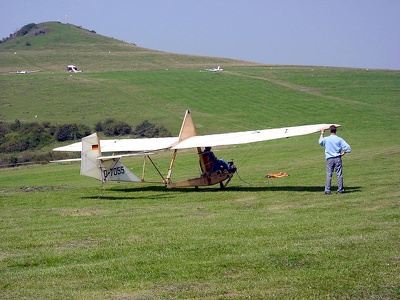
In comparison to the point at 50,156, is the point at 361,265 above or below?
above

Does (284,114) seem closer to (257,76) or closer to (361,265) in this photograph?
(257,76)

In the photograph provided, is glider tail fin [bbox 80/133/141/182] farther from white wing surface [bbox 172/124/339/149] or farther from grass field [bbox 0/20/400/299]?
white wing surface [bbox 172/124/339/149]

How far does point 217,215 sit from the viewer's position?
1470 cm

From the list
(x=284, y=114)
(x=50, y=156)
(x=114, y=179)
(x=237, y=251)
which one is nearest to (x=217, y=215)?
(x=237, y=251)

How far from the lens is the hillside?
310ft

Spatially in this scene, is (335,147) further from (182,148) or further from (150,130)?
(150,130)


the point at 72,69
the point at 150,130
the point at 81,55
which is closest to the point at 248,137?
the point at 150,130

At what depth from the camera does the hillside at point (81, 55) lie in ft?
310

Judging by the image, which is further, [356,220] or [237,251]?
[356,220]

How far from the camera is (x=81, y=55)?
107m

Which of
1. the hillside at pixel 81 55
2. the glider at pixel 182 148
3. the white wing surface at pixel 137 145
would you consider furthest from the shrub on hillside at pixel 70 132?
the hillside at pixel 81 55

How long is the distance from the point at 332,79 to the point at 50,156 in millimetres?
41963

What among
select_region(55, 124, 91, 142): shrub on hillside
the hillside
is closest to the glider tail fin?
select_region(55, 124, 91, 142): shrub on hillside

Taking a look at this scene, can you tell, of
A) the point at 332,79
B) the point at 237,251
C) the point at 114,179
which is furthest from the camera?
the point at 332,79
